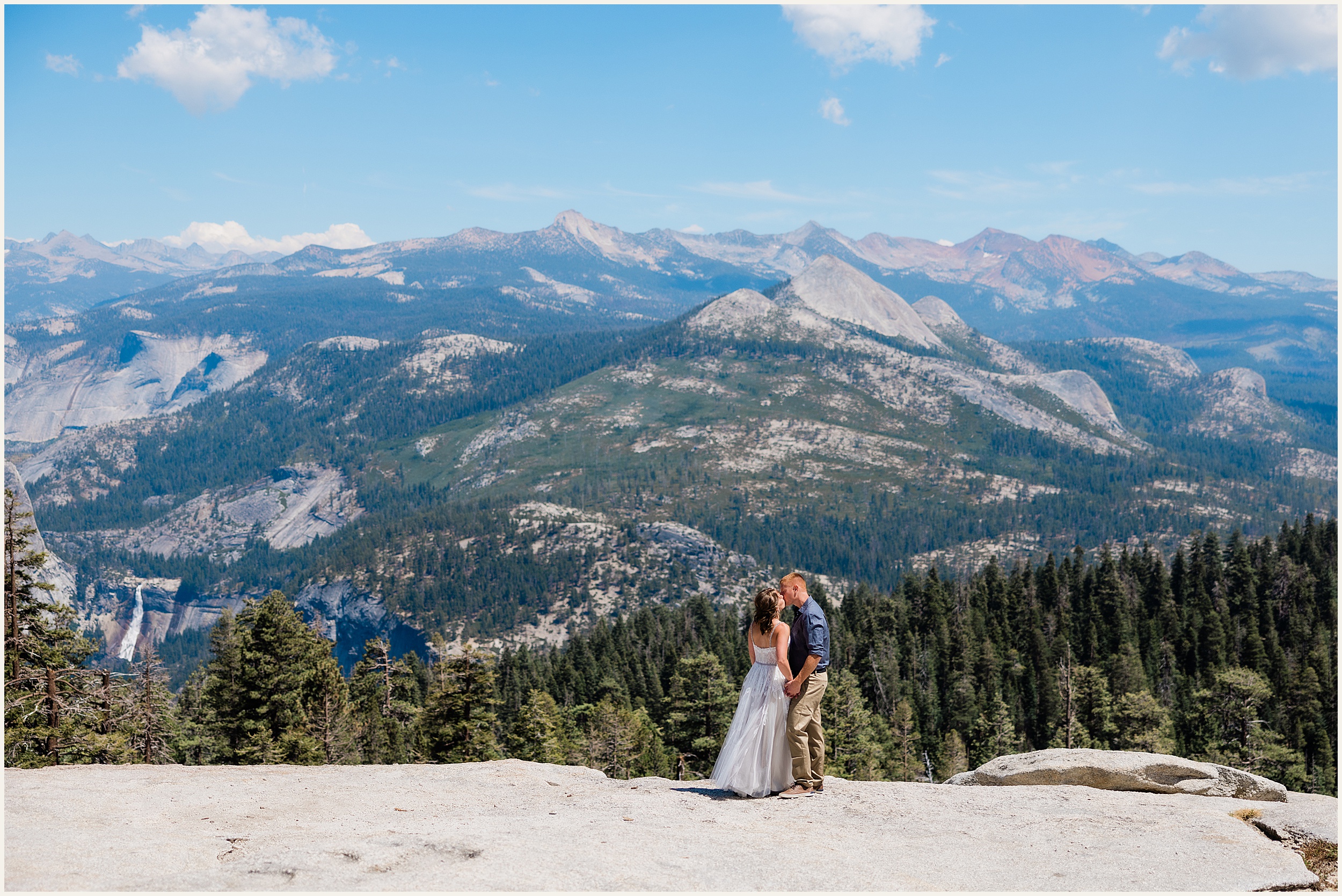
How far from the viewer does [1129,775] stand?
87.2 ft

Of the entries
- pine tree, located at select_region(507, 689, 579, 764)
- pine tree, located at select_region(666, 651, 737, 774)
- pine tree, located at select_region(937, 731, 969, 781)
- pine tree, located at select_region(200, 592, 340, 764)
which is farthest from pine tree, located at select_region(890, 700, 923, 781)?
pine tree, located at select_region(200, 592, 340, 764)

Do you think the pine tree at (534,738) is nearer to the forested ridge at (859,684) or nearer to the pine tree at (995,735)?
the forested ridge at (859,684)

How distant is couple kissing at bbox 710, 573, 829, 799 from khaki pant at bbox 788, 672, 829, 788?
0.06 ft

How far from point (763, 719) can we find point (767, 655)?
1.52 metres

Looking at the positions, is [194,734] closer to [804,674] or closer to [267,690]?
[267,690]

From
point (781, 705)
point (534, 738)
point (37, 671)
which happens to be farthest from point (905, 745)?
point (37, 671)

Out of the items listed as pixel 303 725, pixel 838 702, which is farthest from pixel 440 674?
pixel 838 702

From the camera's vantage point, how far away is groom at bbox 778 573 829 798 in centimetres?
1983

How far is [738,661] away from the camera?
129 m

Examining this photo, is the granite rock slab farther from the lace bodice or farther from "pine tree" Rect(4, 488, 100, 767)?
"pine tree" Rect(4, 488, 100, 767)

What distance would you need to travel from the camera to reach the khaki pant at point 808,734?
2025 cm

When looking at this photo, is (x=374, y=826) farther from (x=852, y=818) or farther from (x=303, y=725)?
(x=303, y=725)

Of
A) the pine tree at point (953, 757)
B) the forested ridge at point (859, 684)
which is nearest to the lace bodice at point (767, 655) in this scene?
the forested ridge at point (859, 684)

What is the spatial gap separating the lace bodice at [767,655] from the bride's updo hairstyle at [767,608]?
42cm
